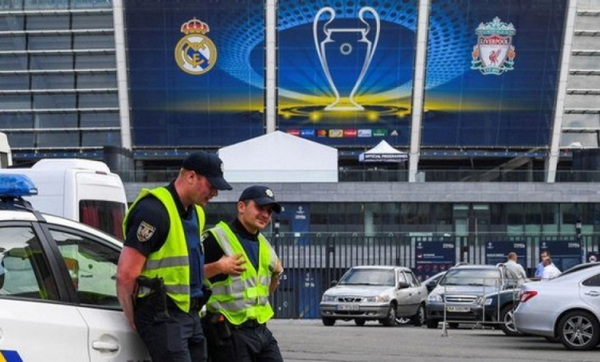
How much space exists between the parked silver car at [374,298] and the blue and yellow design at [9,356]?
2096 centimetres

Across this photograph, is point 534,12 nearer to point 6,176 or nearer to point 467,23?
point 467,23

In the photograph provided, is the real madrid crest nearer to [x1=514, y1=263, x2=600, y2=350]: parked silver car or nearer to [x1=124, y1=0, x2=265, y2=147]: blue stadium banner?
[x1=124, y1=0, x2=265, y2=147]: blue stadium banner

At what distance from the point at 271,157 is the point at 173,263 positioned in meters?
49.8

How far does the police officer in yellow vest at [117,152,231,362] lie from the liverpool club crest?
71115 mm

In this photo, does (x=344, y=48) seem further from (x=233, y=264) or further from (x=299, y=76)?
(x=233, y=264)

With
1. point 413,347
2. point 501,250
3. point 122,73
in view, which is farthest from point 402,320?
point 122,73

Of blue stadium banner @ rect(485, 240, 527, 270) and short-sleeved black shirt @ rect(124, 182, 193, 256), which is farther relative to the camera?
blue stadium banner @ rect(485, 240, 527, 270)

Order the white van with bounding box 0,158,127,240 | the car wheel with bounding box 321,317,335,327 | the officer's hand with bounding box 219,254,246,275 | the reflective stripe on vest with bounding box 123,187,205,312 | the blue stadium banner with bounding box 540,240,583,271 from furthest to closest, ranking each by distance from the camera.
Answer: the blue stadium banner with bounding box 540,240,583,271
the car wheel with bounding box 321,317,335,327
the white van with bounding box 0,158,127,240
the officer's hand with bounding box 219,254,246,275
the reflective stripe on vest with bounding box 123,187,205,312

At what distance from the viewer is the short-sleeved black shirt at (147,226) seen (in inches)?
244

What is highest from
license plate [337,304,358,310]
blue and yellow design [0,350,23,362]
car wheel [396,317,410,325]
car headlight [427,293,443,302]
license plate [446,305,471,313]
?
blue and yellow design [0,350,23,362]

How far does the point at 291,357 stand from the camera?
15.7m

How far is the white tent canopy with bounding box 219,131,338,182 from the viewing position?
55469 millimetres

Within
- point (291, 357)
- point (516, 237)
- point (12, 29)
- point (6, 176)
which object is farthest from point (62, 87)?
point (6, 176)

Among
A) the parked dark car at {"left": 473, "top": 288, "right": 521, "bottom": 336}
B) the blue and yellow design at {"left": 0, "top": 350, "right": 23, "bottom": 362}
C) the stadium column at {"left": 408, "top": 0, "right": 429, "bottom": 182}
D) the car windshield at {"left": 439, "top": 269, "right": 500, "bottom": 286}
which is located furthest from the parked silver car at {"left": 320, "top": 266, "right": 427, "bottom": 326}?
the stadium column at {"left": 408, "top": 0, "right": 429, "bottom": 182}
